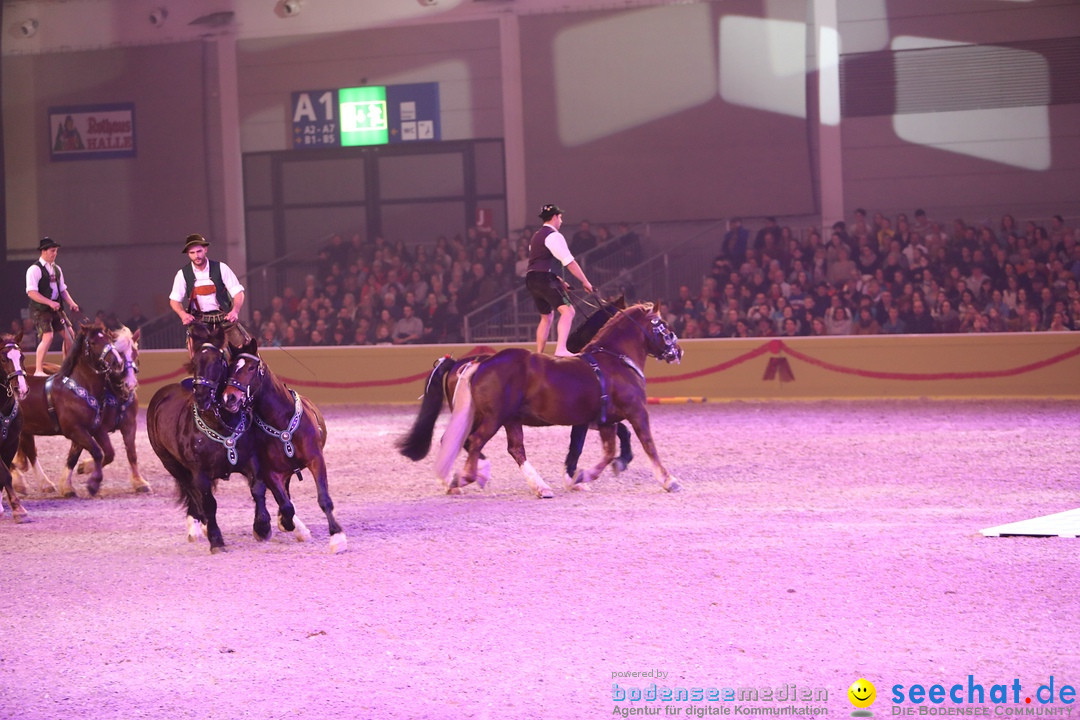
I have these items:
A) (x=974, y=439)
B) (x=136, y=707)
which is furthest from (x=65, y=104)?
(x=136, y=707)

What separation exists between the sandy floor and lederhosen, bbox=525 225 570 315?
5.55 ft

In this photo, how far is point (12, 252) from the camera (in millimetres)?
25531

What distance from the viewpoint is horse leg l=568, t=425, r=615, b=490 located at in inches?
401

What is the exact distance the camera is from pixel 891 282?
729 inches

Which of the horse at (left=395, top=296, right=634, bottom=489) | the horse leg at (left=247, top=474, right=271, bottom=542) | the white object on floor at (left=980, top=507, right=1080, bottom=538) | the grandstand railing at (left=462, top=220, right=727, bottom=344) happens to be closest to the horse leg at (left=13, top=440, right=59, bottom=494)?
the horse at (left=395, top=296, right=634, bottom=489)

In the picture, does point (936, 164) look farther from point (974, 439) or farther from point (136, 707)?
point (136, 707)

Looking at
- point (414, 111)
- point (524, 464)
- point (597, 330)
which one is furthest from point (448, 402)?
point (414, 111)

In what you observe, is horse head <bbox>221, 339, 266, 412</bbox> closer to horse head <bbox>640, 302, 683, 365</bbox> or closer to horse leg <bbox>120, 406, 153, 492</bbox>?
horse leg <bbox>120, 406, 153, 492</bbox>

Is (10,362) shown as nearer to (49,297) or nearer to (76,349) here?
(76,349)

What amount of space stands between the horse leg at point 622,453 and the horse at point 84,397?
4.47m

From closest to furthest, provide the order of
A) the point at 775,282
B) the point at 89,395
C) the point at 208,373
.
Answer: the point at 208,373, the point at 89,395, the point at 775,282

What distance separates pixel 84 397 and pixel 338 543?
13.2 feet

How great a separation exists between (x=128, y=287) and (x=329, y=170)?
506 centimetres

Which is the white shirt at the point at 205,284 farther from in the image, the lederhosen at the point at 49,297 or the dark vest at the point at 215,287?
the lederhosen at the point at 49,297
